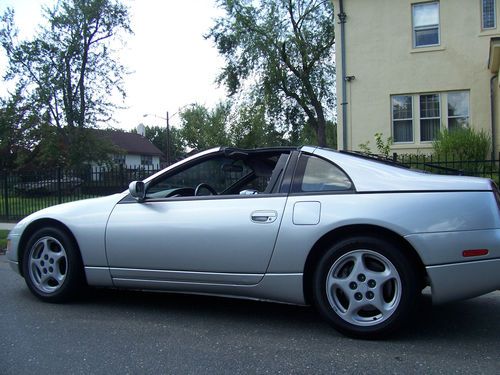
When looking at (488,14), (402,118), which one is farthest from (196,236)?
(488,14)

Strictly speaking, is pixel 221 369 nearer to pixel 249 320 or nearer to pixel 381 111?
pixel 249 320

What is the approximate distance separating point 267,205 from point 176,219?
83 centimetres

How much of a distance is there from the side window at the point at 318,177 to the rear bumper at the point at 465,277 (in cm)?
90

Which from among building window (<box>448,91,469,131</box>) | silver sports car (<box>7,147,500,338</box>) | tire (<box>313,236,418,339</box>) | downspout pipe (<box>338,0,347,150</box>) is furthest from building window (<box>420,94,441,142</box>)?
tire (<box>313,236,418,339</box>)

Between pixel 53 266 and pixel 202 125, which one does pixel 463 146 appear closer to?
pixel 53 266

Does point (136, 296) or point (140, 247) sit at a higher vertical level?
point (140, 247)

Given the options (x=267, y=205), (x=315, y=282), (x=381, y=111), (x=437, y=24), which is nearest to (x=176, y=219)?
(x=267, y=205)

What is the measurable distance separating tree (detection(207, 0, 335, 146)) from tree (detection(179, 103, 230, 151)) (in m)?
14.0

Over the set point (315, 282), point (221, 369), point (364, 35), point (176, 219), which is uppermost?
point (364, 35)

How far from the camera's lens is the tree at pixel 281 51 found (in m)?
24.6

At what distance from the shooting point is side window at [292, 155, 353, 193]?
3.84 m

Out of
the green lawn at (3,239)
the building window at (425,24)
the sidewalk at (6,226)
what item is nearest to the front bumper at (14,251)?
the green lawn at (3,239)

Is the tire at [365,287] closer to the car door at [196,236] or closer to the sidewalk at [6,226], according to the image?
the car door at [196,236]

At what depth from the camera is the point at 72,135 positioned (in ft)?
106
